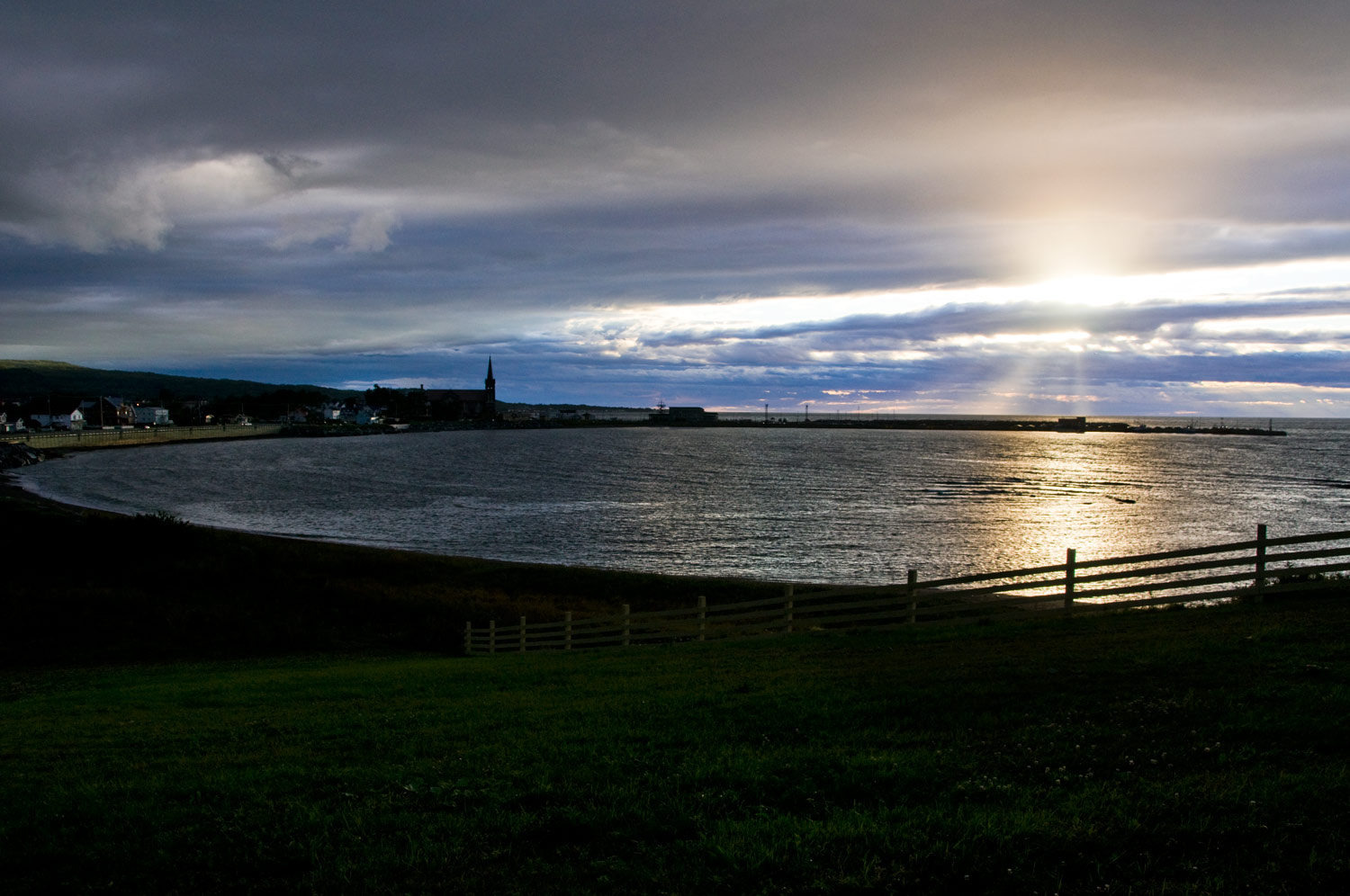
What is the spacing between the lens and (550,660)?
17.0 m

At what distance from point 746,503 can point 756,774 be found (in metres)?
67.5

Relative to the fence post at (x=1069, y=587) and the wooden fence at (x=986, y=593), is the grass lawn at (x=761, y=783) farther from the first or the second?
the fence post at (x=1069, y=587)

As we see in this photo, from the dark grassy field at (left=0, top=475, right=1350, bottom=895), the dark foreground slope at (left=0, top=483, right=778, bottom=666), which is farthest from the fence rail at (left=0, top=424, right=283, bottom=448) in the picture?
the dark grassy field at (left=0, top=475, right=1350, bottom=895)

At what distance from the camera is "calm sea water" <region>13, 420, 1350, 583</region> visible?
160 ft

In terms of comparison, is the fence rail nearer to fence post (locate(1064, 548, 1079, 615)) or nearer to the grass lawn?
the grass lawn

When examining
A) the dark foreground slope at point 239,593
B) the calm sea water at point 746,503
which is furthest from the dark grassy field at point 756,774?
the calm sea water at point 746,503

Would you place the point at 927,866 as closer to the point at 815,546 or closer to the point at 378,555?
the point at 378,555

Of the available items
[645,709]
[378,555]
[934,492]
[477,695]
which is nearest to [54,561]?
[378,555]

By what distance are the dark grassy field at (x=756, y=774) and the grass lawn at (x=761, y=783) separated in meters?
0.03

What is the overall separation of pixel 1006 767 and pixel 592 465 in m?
113

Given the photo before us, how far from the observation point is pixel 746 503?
244ft

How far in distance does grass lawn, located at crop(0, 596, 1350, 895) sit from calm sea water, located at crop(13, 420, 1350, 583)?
29388 millimetres

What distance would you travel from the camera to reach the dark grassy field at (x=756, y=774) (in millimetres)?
5438

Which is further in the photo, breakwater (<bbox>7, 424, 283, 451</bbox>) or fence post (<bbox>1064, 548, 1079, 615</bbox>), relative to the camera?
breakwater (<bbox>7, 424, 283, 451</bbox>)
